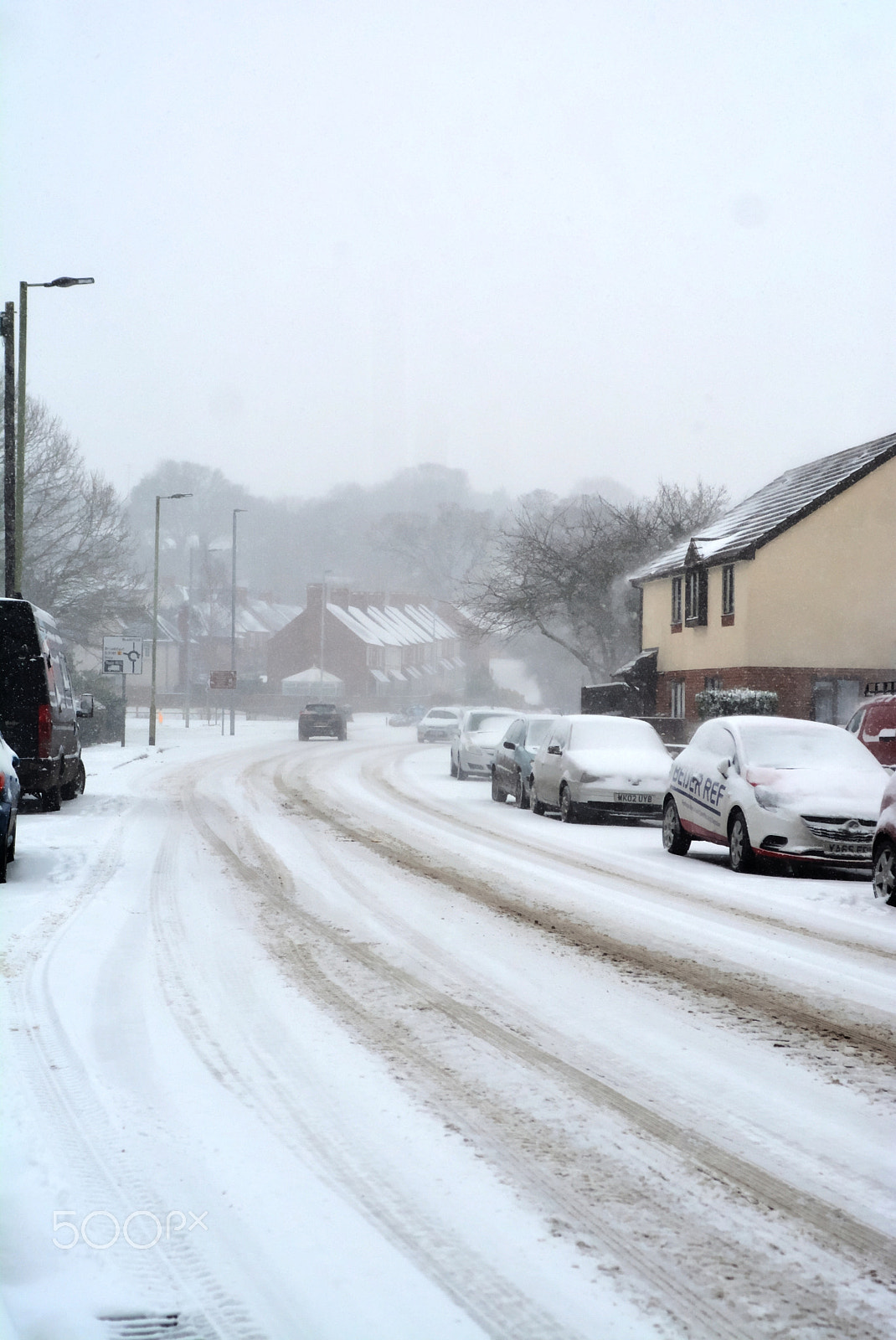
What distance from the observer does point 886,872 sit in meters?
11.6

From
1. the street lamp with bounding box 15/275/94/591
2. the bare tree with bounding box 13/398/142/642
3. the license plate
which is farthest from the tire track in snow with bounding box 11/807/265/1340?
the bare tree with bounding box 13/398/142/642

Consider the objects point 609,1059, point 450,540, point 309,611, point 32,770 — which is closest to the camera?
point 609,1059

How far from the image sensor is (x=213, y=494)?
4552 inches

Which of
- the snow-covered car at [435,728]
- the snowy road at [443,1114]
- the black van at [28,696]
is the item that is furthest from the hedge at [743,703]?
the snow-covered car at [435,728]

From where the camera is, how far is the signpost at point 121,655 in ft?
121

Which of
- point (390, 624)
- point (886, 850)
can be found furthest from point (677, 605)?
point (390, 624)

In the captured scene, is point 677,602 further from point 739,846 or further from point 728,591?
point 739,846

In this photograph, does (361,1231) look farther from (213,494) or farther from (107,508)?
(213,494)

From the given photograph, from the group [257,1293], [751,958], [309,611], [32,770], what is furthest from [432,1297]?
[309,611]

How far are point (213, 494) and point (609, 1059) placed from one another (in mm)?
112628

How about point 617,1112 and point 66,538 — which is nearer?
point 617,1112

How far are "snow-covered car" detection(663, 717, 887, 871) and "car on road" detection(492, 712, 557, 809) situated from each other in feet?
19.6

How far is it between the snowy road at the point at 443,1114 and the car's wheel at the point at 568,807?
311 inches

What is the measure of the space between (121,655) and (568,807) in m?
20.8
